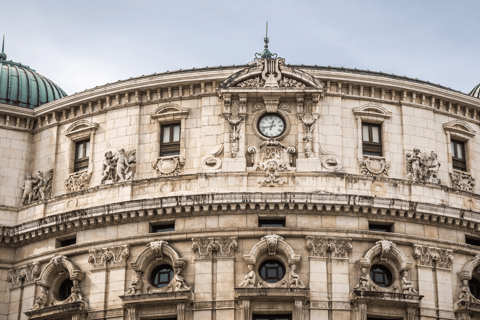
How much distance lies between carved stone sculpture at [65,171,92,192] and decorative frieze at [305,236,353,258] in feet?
41.5

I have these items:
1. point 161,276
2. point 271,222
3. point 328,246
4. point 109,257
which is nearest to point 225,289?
point 161,276

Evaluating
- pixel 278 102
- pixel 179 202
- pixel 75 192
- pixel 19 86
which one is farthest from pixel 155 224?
pixel 19 86

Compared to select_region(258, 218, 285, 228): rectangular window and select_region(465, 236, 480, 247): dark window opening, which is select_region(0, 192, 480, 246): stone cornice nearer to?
select_region(465, 236, 480, 247): dark window opening

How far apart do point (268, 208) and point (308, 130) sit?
489cm

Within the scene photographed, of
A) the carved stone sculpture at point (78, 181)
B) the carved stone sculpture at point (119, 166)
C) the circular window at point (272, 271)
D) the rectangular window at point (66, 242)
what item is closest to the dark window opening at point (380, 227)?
the circular window at point (272, 271)

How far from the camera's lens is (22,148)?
56.5 m

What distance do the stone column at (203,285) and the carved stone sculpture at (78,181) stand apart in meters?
8.49

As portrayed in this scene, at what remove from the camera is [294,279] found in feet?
156

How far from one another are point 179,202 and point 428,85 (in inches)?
589

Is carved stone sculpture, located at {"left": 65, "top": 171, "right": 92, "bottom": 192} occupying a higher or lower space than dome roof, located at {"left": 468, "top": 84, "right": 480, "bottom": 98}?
lower

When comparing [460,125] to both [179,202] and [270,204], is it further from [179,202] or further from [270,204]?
[179,202]

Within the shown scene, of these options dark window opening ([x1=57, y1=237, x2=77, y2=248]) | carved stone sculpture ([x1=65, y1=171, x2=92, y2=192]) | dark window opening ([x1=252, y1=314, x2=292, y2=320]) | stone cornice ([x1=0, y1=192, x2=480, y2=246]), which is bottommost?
dark window opening ([x1=252, y1=314, x2=292, y2=320])

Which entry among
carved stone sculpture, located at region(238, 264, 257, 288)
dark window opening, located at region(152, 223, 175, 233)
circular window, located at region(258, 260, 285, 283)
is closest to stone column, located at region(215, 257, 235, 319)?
carved stone sculpture, located at region(238, 264, 257, 288)

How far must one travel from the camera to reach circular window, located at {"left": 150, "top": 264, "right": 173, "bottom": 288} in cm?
4938
